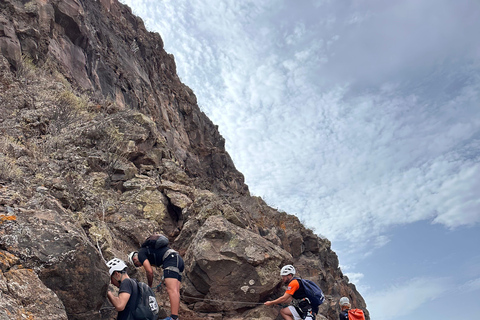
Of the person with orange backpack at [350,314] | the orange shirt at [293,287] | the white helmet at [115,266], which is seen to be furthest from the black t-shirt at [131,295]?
the person with orange backpack at [350,314]

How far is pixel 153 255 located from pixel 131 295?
1.62 metres

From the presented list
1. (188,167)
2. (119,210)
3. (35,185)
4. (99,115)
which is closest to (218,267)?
(119,210)

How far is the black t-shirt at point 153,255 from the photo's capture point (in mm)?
6316

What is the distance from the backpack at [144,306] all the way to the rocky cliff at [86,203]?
595mm

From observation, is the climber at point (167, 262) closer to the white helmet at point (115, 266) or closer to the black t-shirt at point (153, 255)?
the black t-shirt at point (153, 255)

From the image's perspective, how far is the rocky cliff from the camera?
14.9 feet

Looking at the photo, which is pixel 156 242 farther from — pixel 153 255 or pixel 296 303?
pixel 296 303

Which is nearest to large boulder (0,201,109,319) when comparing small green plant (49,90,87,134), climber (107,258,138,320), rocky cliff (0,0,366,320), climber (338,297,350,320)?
rocky cliff (0,0,366,320)

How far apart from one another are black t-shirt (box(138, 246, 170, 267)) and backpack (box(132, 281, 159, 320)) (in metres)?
1.35

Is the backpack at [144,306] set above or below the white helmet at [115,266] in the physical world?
below

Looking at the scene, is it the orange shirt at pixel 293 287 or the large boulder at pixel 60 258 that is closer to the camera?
the large boulder at pixel 60 258

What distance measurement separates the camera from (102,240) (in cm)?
713

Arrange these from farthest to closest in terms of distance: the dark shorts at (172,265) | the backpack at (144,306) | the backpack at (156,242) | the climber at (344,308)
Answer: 1. the climber at (344,308)
2. the backpack at (156,242)
3. the dark shorts at (172,265)
4. the backpack at (144,306)

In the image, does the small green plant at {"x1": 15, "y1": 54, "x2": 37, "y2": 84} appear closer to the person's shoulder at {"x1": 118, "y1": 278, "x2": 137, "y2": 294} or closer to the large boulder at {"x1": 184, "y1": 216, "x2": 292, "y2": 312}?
the large boulder at {"x1": 184, "y1": 216, "x2": 292, "y2": 312}
